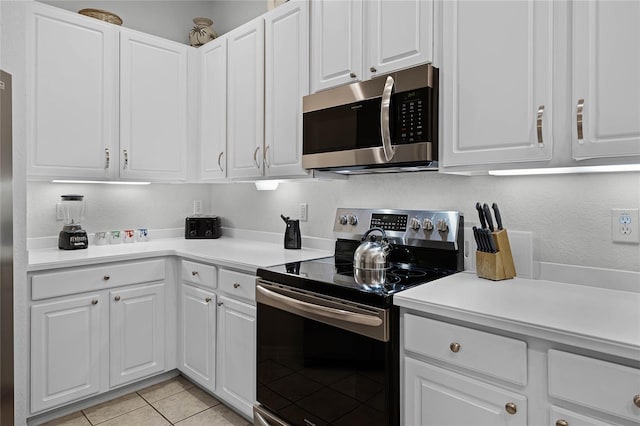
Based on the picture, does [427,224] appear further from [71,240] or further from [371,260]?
[71,240]

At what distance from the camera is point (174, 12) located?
3.33 m

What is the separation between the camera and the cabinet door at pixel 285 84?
2.26 metres

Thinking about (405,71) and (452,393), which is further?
(405,71)

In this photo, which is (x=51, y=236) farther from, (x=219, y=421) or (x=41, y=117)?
(x=219, y=421)

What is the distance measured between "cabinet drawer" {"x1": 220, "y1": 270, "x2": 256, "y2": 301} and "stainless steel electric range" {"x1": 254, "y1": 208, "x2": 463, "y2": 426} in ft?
0.46

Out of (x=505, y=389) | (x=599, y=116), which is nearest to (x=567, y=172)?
(x=599, y=116)

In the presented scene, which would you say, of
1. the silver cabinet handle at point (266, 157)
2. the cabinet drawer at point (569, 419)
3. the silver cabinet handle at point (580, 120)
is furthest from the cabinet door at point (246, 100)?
the cabinet drawer at point (569, 419)

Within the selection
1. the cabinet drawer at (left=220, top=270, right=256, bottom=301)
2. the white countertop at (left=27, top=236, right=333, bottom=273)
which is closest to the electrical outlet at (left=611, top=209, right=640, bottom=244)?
the white countertop at (left=27, top=236, right=333, bottom=273)

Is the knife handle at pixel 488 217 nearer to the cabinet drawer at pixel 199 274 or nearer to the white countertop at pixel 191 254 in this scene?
the white countertop at pixel 191 254

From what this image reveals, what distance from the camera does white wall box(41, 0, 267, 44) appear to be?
9.86 ft

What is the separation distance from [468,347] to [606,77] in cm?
97

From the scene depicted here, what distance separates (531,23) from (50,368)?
2.79 m

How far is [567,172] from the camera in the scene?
1.59m

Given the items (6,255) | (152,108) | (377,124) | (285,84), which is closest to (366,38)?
(377,124)
